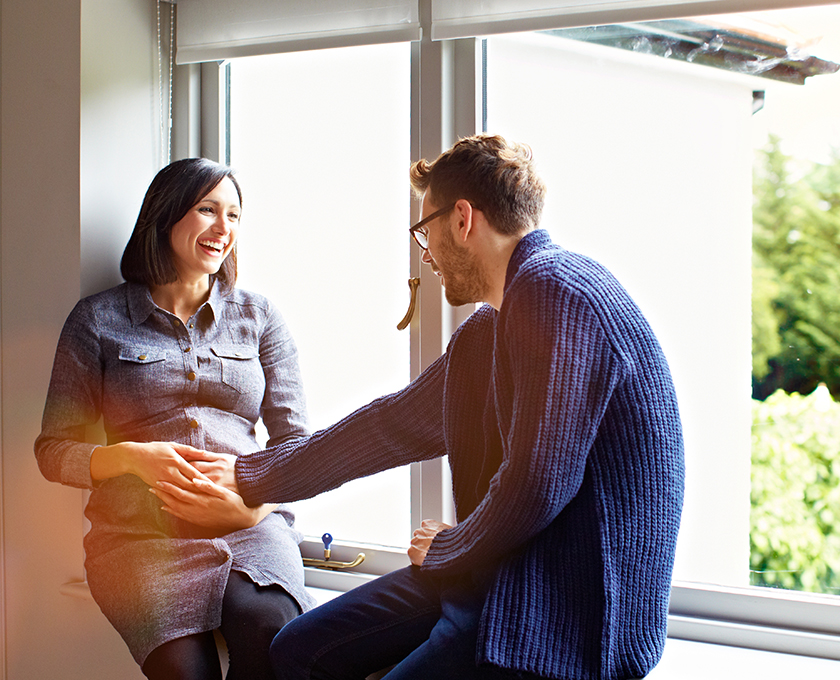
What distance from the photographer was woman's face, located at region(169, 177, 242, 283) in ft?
5.54

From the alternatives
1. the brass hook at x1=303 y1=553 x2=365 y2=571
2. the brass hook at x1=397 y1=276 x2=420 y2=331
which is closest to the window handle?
the brass hook at x1=303 y1=553 x2=365 y2=571

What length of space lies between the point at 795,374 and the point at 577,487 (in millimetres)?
833

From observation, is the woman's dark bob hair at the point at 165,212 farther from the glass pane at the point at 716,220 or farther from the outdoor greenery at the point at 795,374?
the outdoor greenery at the point at 795,374

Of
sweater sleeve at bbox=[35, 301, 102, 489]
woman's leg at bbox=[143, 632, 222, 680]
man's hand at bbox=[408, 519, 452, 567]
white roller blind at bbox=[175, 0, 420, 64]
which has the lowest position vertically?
woman's leg at bbox=[143, 632, 222, 680]

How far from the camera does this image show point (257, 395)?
5.64 feet

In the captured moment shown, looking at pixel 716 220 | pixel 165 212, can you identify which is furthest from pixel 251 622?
pixel 716 220

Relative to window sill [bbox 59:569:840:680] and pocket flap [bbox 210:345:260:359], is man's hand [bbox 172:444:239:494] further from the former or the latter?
window sill [bbox 59:569:840:680]

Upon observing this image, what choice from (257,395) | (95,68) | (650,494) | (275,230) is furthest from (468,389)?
(95,68)

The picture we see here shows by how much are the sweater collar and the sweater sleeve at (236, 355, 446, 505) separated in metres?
0.30

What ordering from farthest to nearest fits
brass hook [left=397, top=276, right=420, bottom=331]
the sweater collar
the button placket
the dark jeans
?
brass hook [left=397, top=276, right=420, bottom=331]
the button placket
the dark jeans
the sweater collar

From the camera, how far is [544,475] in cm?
99

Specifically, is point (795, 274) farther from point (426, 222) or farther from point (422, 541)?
point (422, 541)

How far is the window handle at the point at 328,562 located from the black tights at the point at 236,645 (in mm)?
455

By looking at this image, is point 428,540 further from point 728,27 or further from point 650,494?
point 728,27
